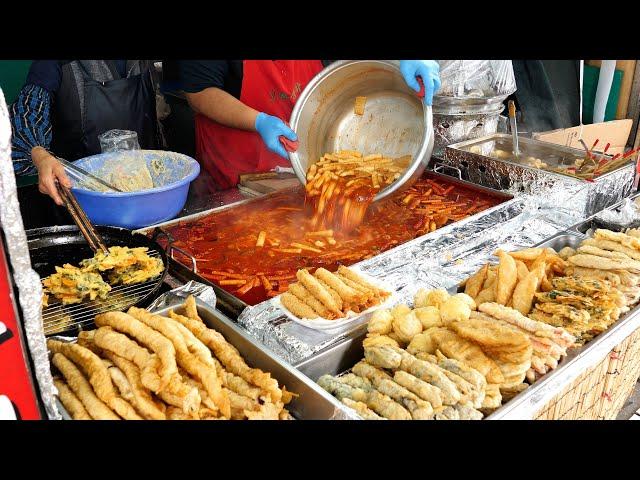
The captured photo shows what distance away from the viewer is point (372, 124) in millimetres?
3555

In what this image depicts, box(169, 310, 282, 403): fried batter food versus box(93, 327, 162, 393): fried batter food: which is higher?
box(93, 327, 162, 393): fried batter food

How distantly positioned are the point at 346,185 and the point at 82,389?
6.49ft

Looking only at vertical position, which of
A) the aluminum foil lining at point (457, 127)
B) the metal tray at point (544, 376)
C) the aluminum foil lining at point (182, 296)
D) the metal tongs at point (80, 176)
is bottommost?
the metal tray at point (544, 376)

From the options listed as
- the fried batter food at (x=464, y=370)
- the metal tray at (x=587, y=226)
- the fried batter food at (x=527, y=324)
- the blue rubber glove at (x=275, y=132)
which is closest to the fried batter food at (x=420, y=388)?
the fried batter food at (x=464, y=370)

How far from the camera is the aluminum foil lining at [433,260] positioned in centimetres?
212

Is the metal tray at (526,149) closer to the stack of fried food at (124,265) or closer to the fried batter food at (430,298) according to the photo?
the fried batter food at (430,298)

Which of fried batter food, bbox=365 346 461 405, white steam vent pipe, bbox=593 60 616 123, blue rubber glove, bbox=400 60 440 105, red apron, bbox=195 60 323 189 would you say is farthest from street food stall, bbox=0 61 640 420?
white steam vent pipe, bbox=593 60 616 123

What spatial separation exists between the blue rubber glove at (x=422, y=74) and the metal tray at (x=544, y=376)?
1527 mm

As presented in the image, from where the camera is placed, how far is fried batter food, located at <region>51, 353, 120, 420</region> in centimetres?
149

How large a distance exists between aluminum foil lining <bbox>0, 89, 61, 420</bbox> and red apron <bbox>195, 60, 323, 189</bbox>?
3.23 meters

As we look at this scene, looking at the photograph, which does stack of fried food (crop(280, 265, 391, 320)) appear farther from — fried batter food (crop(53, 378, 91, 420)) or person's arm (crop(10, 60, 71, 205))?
person's arm (crop(10, 60, 71, 205))

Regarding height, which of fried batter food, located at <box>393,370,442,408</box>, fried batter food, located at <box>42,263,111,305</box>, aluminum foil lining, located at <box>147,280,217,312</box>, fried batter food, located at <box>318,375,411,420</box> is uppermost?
fried batter food, located at <box>42,263,111,305</box>
